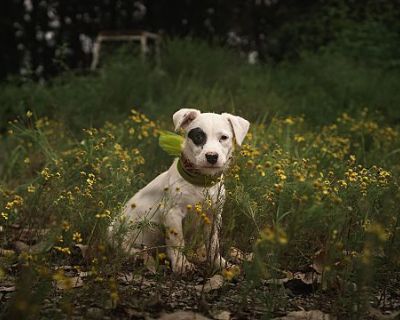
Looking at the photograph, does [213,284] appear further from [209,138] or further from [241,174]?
[241,174]

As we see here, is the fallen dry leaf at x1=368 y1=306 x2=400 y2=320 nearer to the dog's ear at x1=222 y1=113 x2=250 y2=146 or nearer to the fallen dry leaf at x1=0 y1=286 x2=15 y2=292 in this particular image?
the dog's ear at x1=222 y1=113 x2=250 y2=146

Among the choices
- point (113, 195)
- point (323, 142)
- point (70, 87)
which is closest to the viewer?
point (113, 195)

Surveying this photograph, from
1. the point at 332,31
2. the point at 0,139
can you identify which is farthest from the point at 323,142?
the point at 332,31

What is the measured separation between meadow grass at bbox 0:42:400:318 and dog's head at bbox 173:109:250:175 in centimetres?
16

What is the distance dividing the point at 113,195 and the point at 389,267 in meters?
1.48

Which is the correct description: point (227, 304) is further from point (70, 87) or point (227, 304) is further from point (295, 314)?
point (70, 87)

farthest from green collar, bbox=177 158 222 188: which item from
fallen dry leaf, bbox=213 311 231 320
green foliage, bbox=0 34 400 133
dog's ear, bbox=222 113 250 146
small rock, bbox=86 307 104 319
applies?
green foliage, bbox=0 34 400 133

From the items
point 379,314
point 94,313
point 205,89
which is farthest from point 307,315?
point 205,89

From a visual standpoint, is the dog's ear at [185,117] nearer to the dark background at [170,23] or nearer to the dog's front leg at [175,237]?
the dog's front leg at [175,237]

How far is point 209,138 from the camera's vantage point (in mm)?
3244

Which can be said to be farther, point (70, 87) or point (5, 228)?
point (70, 87)

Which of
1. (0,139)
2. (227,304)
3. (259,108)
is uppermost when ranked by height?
(227,304)

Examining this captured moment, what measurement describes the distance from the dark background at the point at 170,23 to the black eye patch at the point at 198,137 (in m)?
9.51

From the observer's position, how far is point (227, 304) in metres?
2.48
